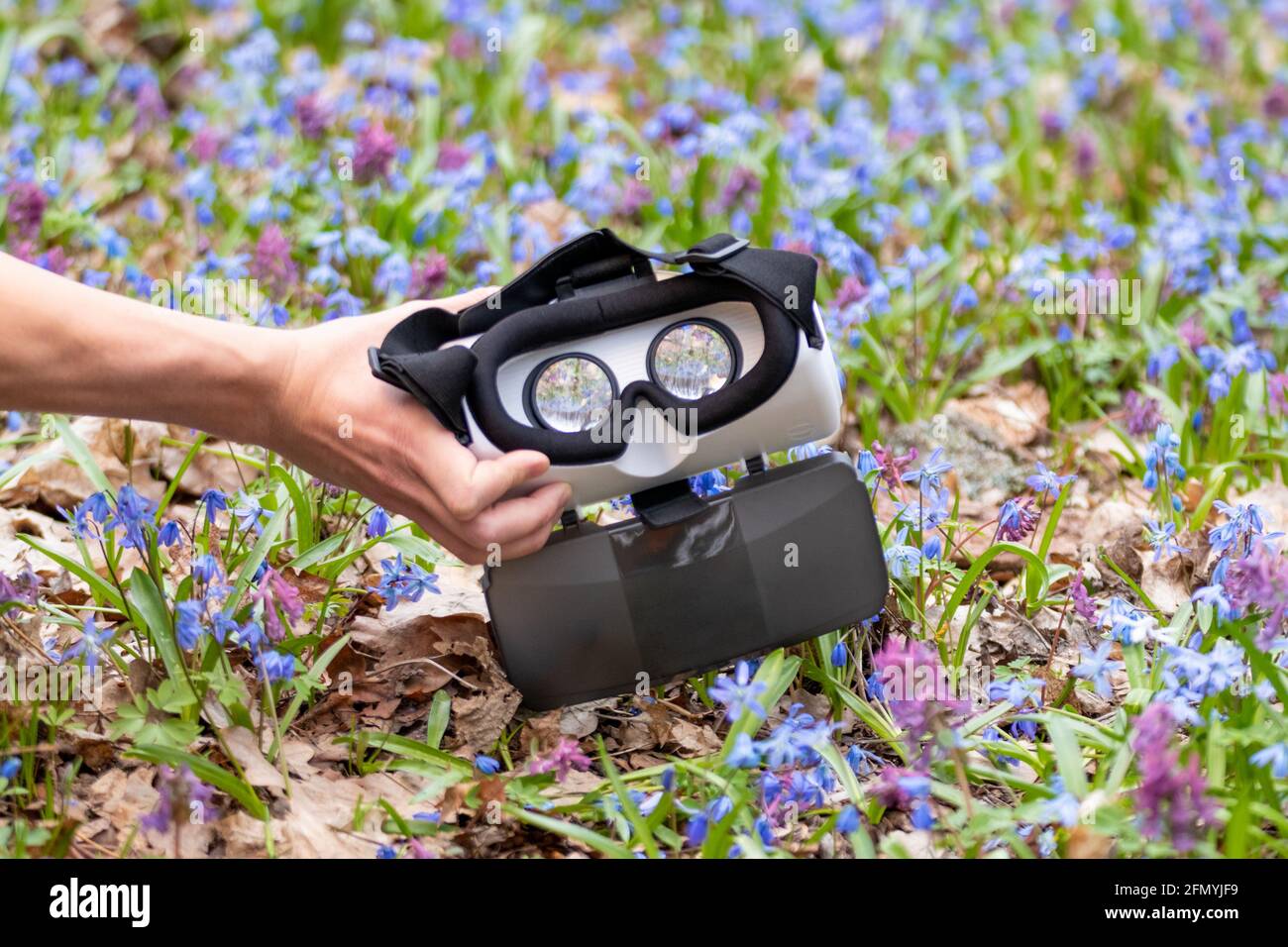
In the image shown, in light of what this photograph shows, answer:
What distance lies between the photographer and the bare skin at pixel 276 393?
1.64m

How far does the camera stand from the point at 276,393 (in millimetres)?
1733

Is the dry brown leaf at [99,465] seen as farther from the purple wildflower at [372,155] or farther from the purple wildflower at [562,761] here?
the purple wildflower at [562,761]

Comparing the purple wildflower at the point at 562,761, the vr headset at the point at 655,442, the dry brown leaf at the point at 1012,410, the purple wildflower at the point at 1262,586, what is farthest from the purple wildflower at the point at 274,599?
the dry brown leaf at the point at 1012,410

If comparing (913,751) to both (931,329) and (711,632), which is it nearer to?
(711,632)

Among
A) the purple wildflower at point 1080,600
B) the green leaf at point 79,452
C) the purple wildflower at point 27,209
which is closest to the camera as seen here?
the purple wildflower at point 1080,600

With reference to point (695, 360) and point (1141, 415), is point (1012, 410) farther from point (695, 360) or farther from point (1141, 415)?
point (695, 360)

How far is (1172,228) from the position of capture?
3.20m

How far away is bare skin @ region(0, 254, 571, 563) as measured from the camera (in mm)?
1642

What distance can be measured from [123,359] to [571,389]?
1.95 ft

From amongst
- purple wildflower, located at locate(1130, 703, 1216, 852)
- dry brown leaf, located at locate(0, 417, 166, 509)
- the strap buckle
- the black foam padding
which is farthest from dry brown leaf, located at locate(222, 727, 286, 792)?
purple wildflower, located at locate(1130, 703, 1216, 852)

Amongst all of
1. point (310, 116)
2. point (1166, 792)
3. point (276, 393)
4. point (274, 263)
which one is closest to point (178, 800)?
point (276, 393)

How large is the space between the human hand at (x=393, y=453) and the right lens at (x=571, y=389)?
100 mm
